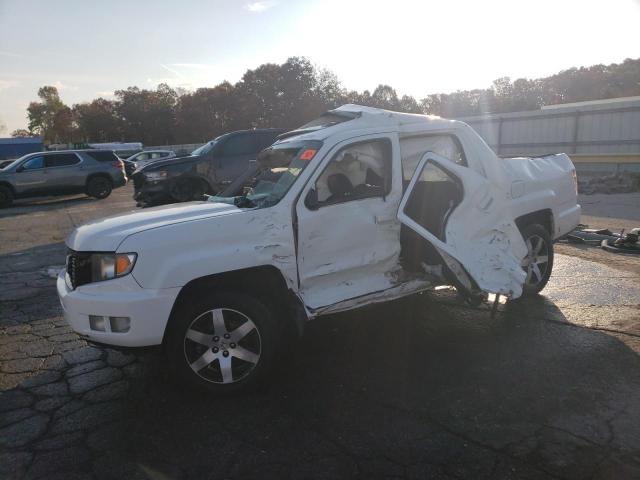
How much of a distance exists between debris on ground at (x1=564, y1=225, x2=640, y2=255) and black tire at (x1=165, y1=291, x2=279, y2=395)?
528 centimetres

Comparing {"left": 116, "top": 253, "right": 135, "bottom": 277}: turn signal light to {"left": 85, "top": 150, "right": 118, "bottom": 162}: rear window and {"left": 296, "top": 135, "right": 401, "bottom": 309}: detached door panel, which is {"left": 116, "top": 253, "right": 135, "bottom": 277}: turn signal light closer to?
{"left": 296, "top": 135, "right": 401, "bottom": 309}: detached door panel

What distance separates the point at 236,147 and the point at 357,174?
27.8 feet

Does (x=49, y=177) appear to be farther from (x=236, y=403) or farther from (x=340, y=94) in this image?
(x=340, y=94)

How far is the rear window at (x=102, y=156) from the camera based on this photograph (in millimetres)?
19250

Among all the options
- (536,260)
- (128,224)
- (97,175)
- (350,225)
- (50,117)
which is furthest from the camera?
(50,117)

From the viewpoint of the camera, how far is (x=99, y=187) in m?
19.2

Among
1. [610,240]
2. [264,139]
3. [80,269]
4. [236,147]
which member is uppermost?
[264,139]

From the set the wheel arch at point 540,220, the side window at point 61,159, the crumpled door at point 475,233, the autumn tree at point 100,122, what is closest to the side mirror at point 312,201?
the crumpled door at point 475,233

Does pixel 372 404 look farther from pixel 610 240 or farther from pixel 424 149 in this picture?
pixel 610 240

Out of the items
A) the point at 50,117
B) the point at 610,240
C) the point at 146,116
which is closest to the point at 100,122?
the point at 146,116

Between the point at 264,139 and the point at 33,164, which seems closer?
the point at 264,139

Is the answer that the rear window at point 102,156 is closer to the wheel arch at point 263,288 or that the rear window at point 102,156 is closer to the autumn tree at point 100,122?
the wheel arch at point 263,288

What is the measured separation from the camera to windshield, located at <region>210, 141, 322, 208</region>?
400cm

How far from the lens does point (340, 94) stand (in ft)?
195
